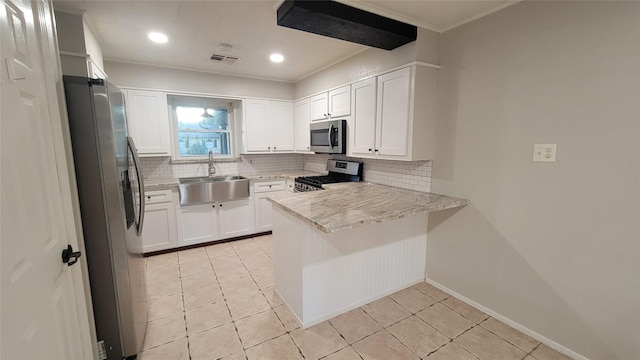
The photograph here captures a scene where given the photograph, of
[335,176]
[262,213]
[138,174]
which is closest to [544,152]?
[335,176]

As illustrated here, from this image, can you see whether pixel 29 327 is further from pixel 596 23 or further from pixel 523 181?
pixel 596 23

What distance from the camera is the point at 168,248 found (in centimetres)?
345

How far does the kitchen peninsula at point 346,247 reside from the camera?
195 cm

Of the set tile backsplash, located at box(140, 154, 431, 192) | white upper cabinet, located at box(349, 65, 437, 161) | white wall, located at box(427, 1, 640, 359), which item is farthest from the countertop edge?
white upper cabinet, located at box(349, 65, 437, 161)

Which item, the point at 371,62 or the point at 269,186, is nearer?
the point at 371,62

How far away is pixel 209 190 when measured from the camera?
3.53 meters

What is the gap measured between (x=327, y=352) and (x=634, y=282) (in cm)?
185

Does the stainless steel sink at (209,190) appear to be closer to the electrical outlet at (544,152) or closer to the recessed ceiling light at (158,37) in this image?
the recessed ceiling light at (158,37)

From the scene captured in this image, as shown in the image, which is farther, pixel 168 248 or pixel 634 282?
pixel 168 248

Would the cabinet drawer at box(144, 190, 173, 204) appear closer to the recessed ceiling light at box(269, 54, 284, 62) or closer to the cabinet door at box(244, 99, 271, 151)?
the cabinet door at box(244, 99, 271, 151)

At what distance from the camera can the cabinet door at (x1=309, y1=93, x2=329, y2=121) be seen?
11.5ft

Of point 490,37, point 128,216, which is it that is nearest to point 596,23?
point 490,37

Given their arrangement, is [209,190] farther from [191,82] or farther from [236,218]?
[191,82]

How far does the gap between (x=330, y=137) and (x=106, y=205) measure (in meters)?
2.37
